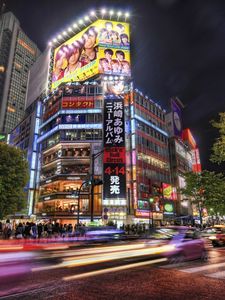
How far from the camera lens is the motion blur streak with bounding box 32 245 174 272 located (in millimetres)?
8852

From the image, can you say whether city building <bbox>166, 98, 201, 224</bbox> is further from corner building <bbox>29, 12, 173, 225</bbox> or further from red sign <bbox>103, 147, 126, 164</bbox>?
red sign <bbox>103, 147, 126, 164</bbox>

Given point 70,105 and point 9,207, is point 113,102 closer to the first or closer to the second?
point 70,105

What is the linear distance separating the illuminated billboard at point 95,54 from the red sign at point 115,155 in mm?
20412

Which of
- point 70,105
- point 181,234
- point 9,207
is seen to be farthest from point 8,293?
point 70,105

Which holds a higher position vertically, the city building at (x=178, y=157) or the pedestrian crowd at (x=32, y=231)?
the city building at (x=178, y=157)

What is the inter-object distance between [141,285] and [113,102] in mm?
42276

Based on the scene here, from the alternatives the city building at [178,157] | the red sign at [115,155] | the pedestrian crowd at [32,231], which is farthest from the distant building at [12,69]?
the pedestrian crowd at [32,231]

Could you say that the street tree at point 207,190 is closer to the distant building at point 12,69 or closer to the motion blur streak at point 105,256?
the motion blur streak at point 105,256

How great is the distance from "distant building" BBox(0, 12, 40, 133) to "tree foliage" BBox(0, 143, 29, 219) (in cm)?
8682

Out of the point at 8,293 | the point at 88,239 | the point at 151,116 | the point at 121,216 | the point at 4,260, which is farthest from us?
the point at 151,116

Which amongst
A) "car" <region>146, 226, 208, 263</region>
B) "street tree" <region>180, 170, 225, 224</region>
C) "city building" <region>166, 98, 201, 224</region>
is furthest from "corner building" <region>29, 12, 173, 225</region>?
"car" <region>146, 226, 208, 263</region>

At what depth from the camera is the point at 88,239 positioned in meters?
17.4

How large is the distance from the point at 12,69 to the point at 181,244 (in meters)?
124

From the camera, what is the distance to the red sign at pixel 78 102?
48.7 m
